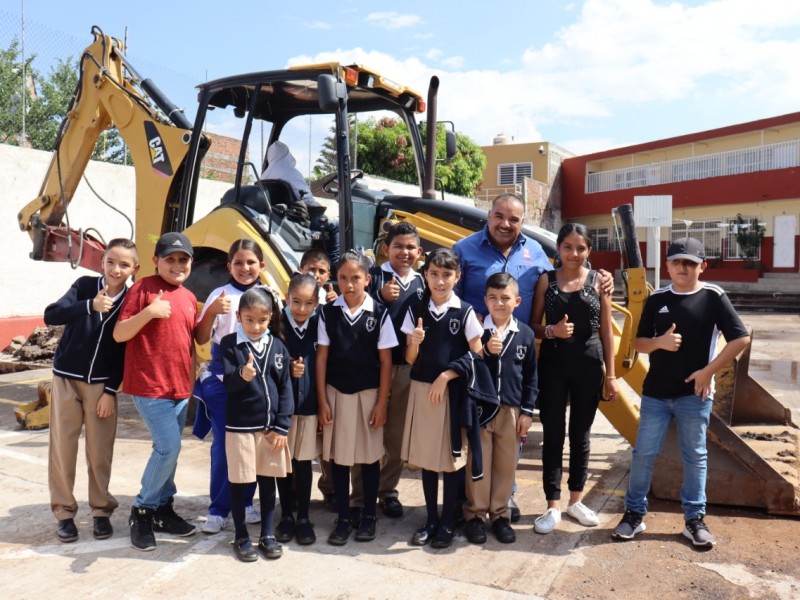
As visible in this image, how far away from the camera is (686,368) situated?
3498 mm

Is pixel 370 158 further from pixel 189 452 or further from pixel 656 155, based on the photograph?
pixel 189 452

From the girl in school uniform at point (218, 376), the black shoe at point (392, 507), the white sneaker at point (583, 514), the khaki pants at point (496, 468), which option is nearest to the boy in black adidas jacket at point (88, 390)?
the girl in school uniform at point (218, 376)

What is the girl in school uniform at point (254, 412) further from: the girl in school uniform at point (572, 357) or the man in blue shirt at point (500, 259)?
the girl in school uniform at point (572, 357)

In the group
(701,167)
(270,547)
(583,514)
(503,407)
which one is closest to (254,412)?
(270,547)

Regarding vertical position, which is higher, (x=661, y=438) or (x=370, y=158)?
(x=370, y=158)

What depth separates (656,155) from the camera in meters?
27.2

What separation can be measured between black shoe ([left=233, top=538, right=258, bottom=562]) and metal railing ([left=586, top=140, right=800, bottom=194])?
2437 cm

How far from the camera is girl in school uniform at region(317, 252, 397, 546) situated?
352 cm

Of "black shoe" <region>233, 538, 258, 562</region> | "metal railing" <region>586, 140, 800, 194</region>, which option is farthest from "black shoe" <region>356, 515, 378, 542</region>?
"metal railing" <region>586, 140, 800, 194</region>

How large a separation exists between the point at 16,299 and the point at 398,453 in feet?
24.6

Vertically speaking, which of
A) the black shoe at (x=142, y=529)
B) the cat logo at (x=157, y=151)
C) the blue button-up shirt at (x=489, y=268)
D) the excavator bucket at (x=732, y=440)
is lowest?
the black shoe at (x=142, y=529)

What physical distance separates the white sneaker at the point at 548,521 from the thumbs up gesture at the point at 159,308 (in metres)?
2.24

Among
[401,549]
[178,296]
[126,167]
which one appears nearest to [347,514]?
[401,549]

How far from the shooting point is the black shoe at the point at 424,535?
3471 millimetres
